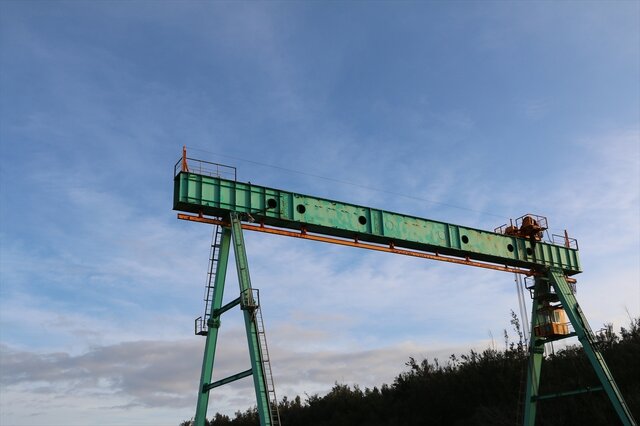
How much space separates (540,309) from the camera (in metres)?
24.3

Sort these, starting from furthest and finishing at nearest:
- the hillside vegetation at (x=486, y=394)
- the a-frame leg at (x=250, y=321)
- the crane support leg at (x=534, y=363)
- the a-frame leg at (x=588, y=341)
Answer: the hillside vegetation at (x=486, y=394) < the crane support leg at (x=534, y=363) < the a-frame leg at (x=588, y=341) < the a-frame leg at (x=250, y=321)

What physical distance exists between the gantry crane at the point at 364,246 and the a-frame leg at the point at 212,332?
27mm

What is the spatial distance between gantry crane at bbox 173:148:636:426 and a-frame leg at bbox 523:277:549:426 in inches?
1.5

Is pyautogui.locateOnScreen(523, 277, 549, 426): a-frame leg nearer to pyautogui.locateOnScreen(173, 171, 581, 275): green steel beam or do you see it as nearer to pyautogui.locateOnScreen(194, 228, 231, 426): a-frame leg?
pyautogui.locateOnScreen(173, 171, 581, 275): green steel beam

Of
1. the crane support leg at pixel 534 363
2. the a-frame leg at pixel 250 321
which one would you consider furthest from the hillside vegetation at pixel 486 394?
the a-frame leg at pixel 250 321

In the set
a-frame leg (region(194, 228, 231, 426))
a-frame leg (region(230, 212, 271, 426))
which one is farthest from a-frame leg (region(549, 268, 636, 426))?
a-frame leg (region(194, 228, 231, 426))

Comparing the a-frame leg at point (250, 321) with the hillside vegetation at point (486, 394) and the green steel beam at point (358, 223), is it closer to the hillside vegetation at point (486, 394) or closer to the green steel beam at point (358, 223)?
the green steel beam at point (358, 223)

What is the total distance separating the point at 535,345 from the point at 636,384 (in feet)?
25.5

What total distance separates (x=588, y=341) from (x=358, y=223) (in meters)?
9.94

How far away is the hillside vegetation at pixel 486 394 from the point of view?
28.0m

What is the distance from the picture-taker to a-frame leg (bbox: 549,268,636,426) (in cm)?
2105

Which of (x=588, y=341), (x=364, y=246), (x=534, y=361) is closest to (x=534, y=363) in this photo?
(x=534, y=361)

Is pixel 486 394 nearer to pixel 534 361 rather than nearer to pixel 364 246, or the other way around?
pixel 534 361

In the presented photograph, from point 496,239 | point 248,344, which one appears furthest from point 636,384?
point 248,344
